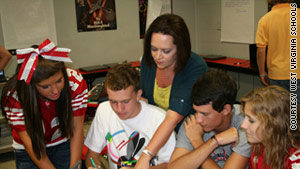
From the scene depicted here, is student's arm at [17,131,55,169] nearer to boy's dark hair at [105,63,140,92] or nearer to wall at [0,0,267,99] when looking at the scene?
boy's dark hair at [105,63,140,92]

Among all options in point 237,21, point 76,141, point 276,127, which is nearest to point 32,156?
point 76,141

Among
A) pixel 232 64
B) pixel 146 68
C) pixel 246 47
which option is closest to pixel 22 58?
pixel 146 68

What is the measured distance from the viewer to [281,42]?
290 cm

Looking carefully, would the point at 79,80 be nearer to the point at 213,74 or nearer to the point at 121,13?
the point at 213,74

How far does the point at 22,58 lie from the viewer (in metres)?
1.60

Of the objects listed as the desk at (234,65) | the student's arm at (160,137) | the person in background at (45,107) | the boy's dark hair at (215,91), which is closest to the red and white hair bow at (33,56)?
the person in background at (45,107)

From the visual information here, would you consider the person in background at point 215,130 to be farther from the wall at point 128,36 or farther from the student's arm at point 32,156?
the wall at point 128,36

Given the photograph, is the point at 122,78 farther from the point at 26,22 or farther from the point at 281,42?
the point at 26,22

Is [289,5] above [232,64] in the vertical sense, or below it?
above

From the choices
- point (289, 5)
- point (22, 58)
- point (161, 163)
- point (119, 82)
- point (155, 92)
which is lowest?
point (161, 163)

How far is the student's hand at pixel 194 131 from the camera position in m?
1.56

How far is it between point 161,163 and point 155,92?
0.44 meters

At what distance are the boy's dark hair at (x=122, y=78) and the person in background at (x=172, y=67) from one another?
151 millimetres

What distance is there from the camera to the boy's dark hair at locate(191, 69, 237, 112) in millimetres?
1471
